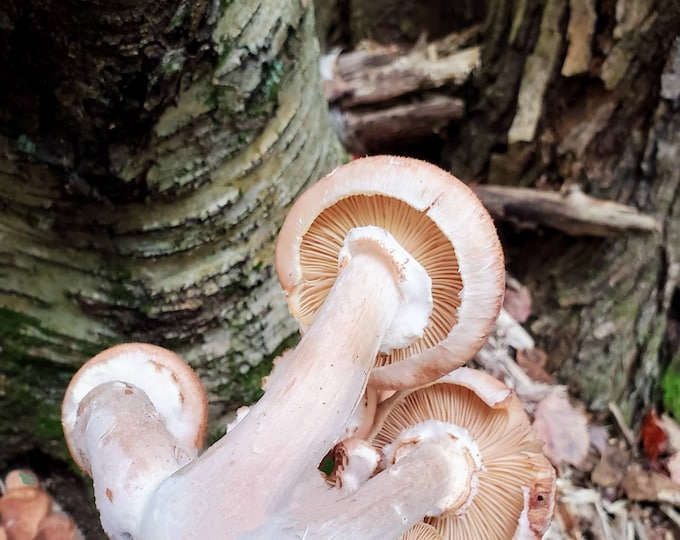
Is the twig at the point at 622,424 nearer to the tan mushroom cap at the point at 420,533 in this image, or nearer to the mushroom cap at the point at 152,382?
the tan mushroom cap at the point at 420,533

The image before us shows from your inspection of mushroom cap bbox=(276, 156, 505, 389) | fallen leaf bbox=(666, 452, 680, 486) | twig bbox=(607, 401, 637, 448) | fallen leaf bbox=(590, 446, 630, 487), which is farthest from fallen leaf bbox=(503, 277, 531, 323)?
mushroom cap bbox=(276, 156, 505, 389)

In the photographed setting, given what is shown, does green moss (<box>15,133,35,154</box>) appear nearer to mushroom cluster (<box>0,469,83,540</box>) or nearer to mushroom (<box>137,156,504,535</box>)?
mushroom (<box>137,156,504,535</box>)

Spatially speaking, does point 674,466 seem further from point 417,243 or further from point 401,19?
point 401,19

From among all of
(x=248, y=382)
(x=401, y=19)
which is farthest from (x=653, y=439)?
(x=401, y=19)

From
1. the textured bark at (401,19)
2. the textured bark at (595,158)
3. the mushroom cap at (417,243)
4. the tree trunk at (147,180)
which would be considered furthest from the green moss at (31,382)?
the textured bark at (401,19)

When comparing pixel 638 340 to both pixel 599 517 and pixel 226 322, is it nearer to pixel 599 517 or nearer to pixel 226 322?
pixel 599 517

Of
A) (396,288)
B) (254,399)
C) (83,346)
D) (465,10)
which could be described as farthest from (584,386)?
(465,10)
